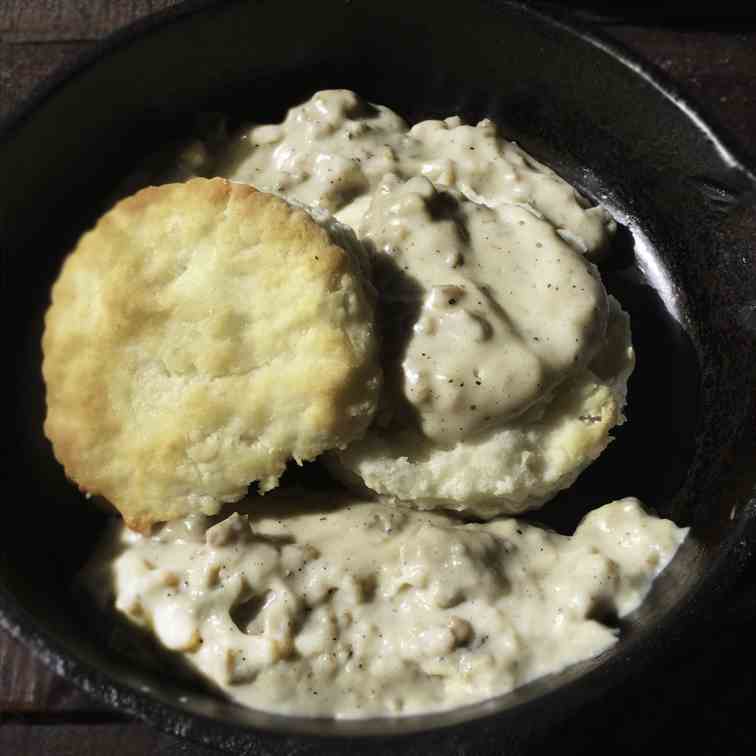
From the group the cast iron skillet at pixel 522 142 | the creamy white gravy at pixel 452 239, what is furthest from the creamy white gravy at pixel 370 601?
the creamy white gravy at pixel 452 239

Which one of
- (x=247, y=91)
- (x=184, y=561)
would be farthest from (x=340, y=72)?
(x=184, y=561)

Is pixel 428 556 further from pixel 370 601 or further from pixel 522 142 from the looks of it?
pixel 522 142

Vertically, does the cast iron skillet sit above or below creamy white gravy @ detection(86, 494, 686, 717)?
above

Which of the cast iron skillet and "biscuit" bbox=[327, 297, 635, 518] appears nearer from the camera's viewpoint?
"biscuit" bbox=[327, 297, 635, 518]

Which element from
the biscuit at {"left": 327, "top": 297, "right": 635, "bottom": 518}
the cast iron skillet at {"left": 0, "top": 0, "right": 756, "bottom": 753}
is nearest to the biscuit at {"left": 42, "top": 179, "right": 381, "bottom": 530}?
the biscuit at {"left": 327, "top": 297, "right": 635, "bottom": 518}

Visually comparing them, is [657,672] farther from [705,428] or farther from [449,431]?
[705,428]

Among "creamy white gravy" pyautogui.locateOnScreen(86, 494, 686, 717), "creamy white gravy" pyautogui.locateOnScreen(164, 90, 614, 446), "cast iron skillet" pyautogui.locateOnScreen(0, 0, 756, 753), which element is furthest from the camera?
"cast iron skillet" pyautogui.locateOnScreen(0, 0, 756, 753)

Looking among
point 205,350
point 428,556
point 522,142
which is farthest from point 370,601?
point 522,142

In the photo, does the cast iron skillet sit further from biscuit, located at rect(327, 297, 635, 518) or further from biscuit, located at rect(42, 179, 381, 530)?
biscuit, located at rect(42, 179, 381, 530)
